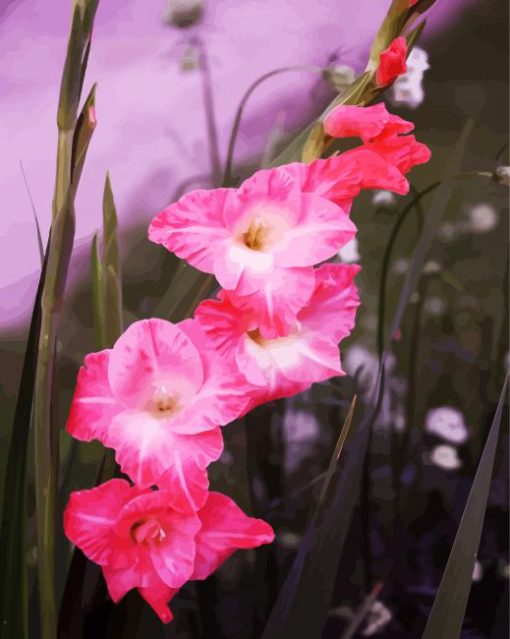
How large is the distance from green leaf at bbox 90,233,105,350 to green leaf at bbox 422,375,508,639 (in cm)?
36

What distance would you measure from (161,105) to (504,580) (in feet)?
2.35

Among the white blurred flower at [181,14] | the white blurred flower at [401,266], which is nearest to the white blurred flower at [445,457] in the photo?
the white blurred flower at [401,266]

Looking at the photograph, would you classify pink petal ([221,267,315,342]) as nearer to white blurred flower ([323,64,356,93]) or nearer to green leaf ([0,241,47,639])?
green leaf ([0,241,47,639])

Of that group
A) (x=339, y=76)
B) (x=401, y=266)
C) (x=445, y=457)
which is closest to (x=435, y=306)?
(x=401, y=266)

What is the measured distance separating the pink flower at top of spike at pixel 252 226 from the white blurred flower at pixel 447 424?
1.36ft

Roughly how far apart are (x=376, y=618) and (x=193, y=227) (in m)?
0.58

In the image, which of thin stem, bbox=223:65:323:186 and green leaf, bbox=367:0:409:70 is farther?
thin stem, bbox=223:65:323:186

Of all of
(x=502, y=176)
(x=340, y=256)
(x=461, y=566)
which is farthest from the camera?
(x=340, y=256)

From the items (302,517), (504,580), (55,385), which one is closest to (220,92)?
(55,385)

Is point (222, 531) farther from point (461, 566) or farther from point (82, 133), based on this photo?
point (82, 133)

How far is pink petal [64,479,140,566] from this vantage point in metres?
0.65

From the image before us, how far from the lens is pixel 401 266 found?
0.95m

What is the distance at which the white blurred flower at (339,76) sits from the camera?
82 centimetres

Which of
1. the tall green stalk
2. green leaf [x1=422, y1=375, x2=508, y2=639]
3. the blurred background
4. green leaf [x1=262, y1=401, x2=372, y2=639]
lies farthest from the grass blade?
green leaf [x1=422, y1=375, x2=508, y2=639]
